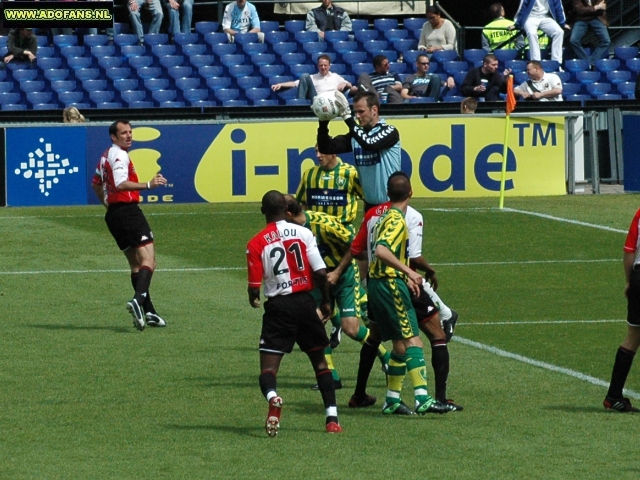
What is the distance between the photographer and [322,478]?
7805mm

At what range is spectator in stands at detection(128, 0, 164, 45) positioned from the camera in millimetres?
29312

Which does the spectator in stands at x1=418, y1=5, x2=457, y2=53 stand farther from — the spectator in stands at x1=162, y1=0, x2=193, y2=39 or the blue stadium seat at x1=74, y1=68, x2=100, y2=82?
the blue stadium seat at x1=74, y1=68, x2=100, y2=82

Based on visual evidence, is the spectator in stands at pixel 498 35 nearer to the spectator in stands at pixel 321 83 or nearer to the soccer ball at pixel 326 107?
the spectator in stands at pixel 321 83

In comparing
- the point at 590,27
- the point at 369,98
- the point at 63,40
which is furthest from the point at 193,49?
the point at 369,98

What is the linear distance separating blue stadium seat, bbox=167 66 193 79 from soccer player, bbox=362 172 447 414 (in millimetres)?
19901

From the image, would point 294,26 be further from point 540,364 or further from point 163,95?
point 540,364

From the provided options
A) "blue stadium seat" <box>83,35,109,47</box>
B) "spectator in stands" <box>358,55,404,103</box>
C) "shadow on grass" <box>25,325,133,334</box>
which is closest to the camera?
"shadow on grass" <box>25,325,133,334</box>

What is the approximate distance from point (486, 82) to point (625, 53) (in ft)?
18.8

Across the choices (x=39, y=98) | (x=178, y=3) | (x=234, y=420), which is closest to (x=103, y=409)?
(x=234, y=420)

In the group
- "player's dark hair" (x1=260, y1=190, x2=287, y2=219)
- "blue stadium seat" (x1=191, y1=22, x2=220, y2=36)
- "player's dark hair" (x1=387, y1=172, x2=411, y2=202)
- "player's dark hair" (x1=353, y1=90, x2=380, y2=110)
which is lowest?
"player's dark hair" (x1=260, y1=190, x2=287, y2=219)

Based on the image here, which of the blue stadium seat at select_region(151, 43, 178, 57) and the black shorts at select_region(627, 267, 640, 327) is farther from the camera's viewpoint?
the blue stadium seat at select_region(151, 43, 178, 57)

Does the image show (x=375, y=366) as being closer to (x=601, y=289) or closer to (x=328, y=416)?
(x=328, y=416)

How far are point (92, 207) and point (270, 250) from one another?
608 inches

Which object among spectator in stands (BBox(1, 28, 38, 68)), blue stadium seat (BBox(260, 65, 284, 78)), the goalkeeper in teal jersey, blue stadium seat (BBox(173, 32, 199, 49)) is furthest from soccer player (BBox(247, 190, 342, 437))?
blue stadium seat (BBox(173, 32, 199, 49))
